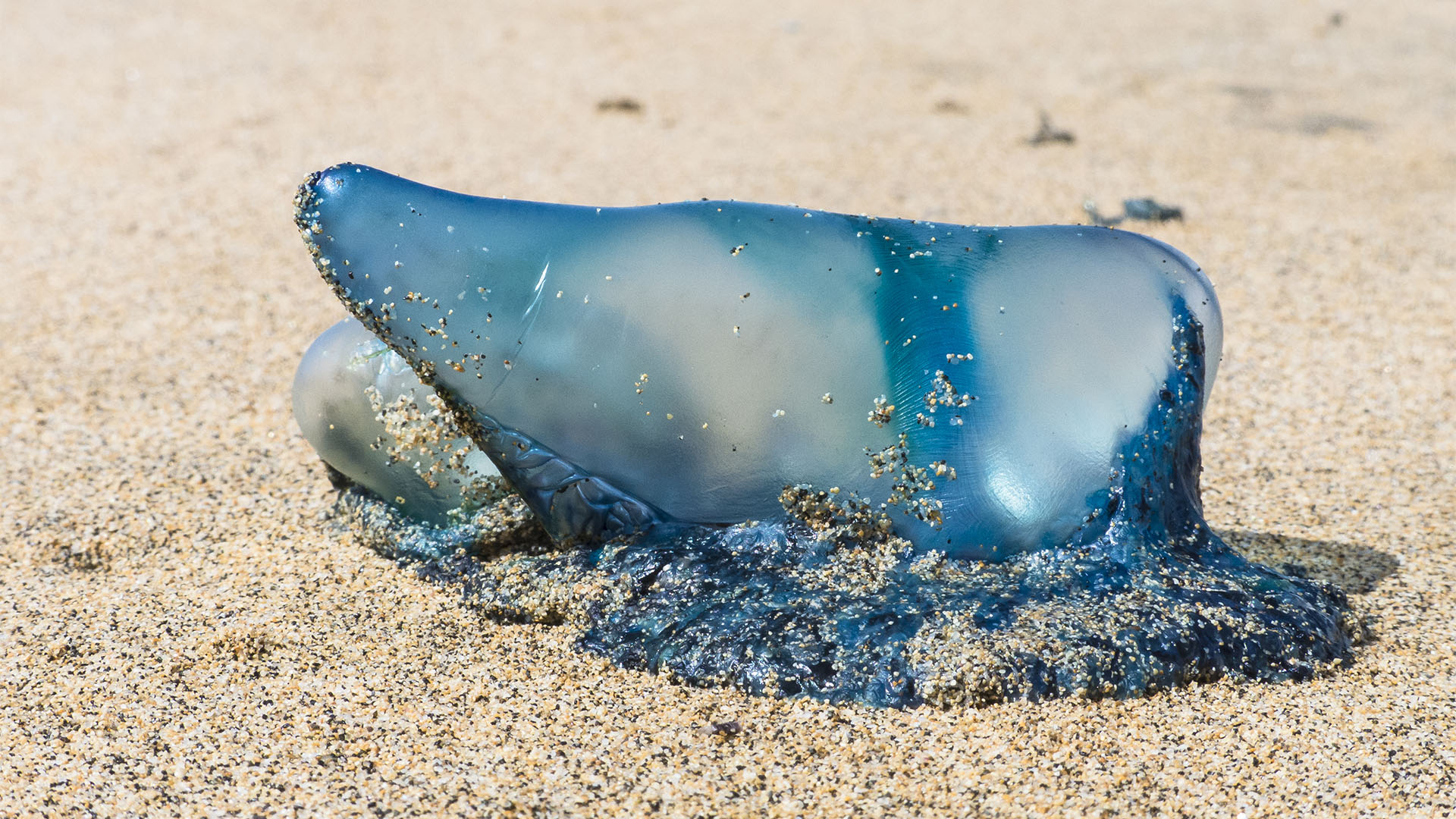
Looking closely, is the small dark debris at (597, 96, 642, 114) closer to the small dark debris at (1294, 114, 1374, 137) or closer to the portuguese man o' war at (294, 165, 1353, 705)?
the small dark debris at (1294, 114, 1374, 137)

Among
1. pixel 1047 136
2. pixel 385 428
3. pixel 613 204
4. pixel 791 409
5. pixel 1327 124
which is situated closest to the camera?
pixel 791 409

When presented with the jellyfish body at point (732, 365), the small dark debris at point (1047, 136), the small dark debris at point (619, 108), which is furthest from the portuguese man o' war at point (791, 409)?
the small dark debris at point (619, 108)

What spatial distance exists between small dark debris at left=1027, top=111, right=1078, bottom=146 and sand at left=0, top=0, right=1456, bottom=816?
82mm

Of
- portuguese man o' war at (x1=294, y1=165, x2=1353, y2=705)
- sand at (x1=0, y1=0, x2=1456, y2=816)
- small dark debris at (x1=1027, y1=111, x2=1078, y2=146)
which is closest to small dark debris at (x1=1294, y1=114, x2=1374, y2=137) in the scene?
sand at (x1=0, y1=0, x2=1456, y2=816)

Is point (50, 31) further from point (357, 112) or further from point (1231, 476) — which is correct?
point (1231, 476)

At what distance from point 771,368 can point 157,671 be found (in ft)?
3.79

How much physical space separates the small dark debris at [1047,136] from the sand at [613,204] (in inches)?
3.2

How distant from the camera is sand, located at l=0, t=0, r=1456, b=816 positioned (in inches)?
76.3

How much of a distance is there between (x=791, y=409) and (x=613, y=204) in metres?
2.81

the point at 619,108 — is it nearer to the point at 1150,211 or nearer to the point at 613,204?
the point at 613,204

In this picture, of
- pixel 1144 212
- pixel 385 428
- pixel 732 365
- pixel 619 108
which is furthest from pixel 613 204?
pixel 732 365

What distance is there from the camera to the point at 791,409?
90.3 inches

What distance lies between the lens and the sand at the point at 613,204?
6.36 ft

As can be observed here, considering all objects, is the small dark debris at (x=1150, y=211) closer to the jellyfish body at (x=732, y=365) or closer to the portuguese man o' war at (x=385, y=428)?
the jellyfish body at (x=732, y=365)
